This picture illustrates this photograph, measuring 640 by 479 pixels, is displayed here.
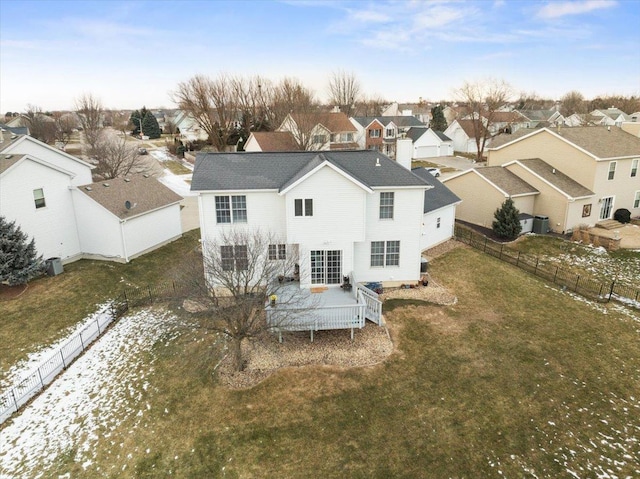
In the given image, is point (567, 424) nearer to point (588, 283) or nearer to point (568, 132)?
point (588, 283)

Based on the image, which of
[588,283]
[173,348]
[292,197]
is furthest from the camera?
[588,283]

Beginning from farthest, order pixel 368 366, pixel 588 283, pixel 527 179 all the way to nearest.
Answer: pixel 527 179 → pixel 588 283 → pixel 368 366

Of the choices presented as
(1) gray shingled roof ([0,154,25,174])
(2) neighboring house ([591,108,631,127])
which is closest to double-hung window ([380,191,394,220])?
(1) gray shingled roof ([0,154,25,174])

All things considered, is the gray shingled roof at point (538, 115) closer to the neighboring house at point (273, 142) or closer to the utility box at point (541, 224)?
the neighboring house at point (273, 142)

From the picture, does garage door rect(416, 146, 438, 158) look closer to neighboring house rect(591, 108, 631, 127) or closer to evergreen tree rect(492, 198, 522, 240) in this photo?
neighboring house rect(591, 108, 631, 127)

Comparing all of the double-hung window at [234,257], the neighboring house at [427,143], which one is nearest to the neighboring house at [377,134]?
the neighboring house at [427,143]

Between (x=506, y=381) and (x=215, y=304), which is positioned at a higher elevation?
(x=215, y=304)

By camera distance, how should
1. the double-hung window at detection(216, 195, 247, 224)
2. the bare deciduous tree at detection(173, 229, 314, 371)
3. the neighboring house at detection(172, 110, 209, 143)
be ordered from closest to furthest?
the bare deciduous tree at detection(173, 229, 314, 371), the double-hung window at detection(216, 195, 247, 224), the neighboring house at detection(172, 110, 209, 143)

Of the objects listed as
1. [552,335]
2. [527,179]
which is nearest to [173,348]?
[552,335]
